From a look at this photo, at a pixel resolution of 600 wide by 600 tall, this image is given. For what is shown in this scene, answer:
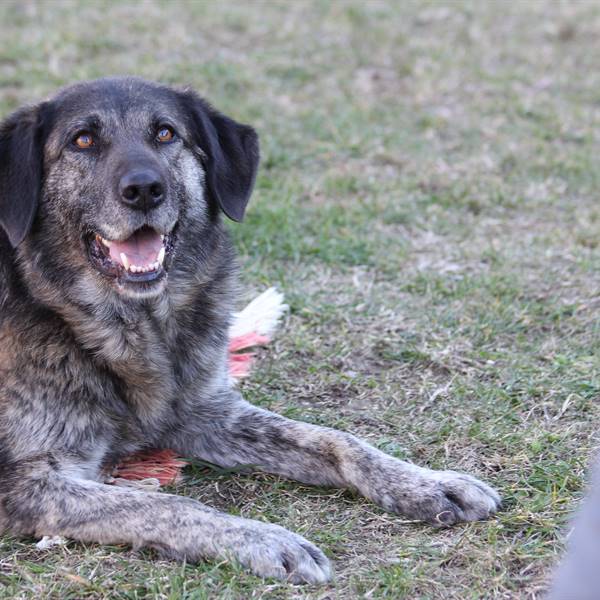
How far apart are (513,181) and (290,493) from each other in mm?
3937

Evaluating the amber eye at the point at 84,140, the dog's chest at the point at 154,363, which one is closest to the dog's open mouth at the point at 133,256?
the dog's chest at the point at 154,363

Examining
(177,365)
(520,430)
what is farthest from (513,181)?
(177,365)

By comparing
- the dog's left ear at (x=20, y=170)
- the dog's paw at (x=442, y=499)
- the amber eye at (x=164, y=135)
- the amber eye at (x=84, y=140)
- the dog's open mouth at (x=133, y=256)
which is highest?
the amber eye at (x=164, y=135)

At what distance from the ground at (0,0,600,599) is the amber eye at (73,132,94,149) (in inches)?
55.7

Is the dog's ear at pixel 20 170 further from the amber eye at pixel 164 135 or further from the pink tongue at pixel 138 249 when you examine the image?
the amber eye at pixel 164 135

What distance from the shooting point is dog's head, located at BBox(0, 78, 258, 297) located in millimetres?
3824

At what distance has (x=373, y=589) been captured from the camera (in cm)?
324

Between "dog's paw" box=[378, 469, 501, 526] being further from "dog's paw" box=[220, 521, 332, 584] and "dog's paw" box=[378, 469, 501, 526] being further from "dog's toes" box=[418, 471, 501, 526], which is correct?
"dog's paw" box=[220, 521, 332, 584]

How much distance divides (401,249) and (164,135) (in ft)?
7.70

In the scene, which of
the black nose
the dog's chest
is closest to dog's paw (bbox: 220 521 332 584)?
the dog's chest

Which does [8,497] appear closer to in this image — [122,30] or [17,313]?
[17,313]

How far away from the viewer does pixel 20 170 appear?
396 centimetres

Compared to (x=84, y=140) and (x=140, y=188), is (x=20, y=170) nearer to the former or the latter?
(x=84, y=140)

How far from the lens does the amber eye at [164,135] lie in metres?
4.12
